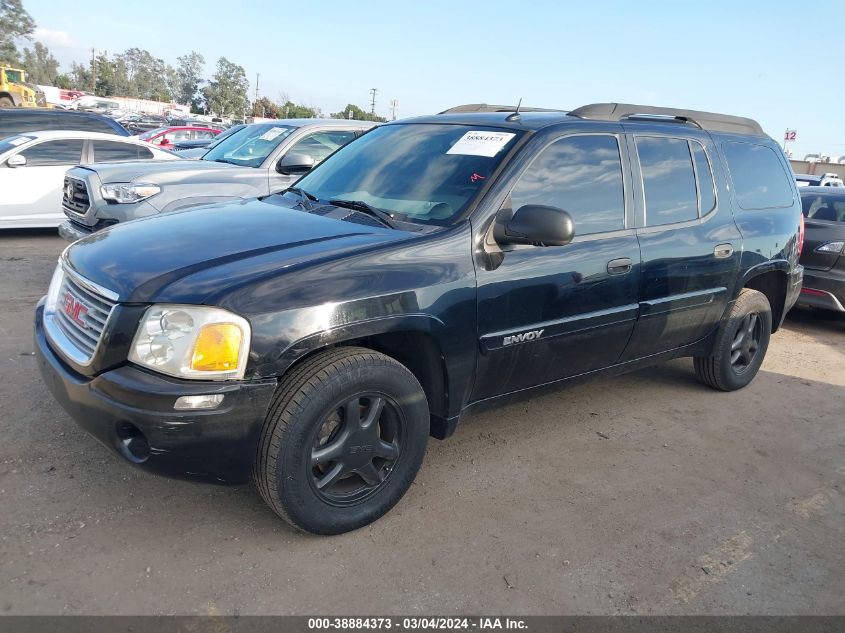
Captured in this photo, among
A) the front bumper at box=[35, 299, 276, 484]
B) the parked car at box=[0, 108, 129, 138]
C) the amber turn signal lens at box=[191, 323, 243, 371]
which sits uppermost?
the parked car at box=[0, 108, 129, 138]

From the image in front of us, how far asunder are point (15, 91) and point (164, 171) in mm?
30976

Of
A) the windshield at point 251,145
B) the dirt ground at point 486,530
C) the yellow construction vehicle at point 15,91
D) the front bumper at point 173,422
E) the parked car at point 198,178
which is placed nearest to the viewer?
the front bumper at point 173,422

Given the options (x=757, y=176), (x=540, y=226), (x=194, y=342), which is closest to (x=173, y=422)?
(x=194, y=342)

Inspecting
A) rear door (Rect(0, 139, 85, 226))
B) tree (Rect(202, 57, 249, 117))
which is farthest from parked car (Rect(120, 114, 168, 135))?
tree (Rect(202, 57, 249, 117))

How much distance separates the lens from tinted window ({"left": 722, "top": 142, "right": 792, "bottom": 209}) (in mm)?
4504

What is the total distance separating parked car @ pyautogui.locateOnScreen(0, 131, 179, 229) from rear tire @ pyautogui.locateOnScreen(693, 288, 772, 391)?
724cm

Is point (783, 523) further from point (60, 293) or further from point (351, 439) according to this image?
point (60, 293)

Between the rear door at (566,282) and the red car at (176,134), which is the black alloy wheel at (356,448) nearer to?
the rear door at (566,282)

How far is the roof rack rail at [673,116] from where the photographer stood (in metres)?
3.85

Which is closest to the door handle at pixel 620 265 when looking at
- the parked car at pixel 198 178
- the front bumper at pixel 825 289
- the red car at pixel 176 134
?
the parked car at pixel 198 178

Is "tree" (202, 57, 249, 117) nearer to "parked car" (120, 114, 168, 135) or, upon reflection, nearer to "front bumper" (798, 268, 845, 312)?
"parked car" (120, 114, 168, 135)

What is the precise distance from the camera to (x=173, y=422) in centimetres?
240

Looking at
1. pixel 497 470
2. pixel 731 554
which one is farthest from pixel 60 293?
pixel 731 554

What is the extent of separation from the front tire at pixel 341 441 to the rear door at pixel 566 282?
0.48m
